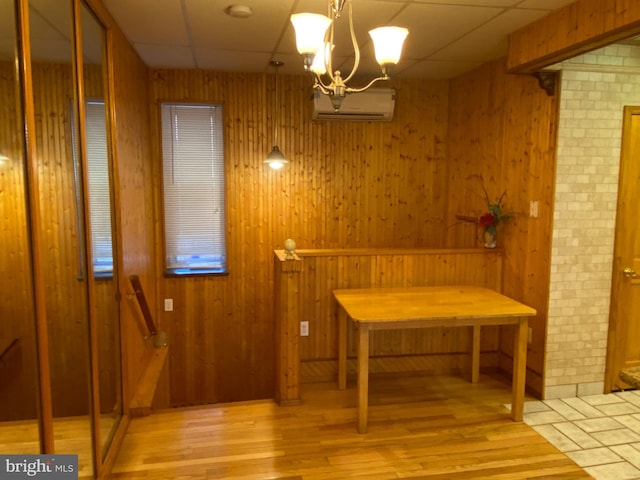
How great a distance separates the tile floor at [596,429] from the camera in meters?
2.77

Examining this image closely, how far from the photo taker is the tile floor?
9.10 ft

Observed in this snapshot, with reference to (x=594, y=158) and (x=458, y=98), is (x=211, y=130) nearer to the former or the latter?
(x=458, y=98)

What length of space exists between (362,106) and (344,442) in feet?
10.4

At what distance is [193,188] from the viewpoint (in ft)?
15.7

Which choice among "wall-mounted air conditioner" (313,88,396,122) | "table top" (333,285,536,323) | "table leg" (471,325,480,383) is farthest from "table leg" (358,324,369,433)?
"wall-mounted air conditioner" (313,88,396,122)

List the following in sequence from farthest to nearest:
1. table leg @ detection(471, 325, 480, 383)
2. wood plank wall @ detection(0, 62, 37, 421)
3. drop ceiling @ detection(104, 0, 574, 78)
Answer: table leg @ detection(471, 325, 480, 383) < drop ceiling @ detection(104, 0, 574, 78) < wood plank wall @ detection(0, 62, 37, 421)

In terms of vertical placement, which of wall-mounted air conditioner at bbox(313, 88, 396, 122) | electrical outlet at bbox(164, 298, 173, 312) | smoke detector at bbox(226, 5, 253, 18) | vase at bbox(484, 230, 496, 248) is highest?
smoke detector at bbox(226, 5, 253, 18)

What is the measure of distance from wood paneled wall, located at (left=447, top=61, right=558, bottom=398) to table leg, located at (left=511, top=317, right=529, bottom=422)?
1.47 ft

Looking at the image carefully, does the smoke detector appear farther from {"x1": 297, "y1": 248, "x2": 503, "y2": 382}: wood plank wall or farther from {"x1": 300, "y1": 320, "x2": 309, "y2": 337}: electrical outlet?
{"x1": 300, "y1": 320, "x2": 309, "y2": 337}: electrical outlet

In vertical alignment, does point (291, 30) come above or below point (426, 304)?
above

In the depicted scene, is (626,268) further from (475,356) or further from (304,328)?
(304,328)

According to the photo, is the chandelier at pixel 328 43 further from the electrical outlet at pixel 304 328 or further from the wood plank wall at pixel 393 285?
the electrical outlet at pixel 304 328

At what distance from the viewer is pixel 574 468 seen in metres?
2.73

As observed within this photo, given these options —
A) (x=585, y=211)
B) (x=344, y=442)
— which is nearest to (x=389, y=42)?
(x=585, y=211)
